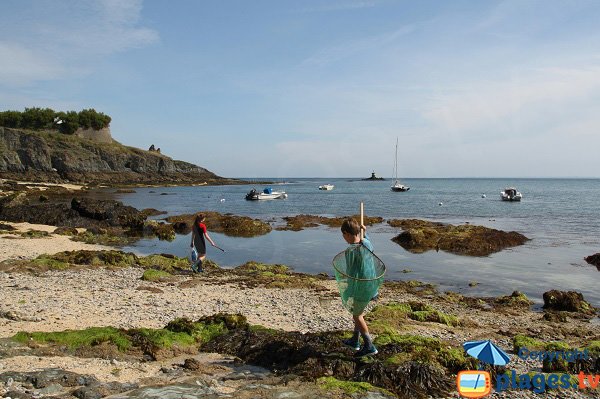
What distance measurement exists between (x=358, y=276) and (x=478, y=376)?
2.08 m

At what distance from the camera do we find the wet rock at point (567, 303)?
42.9 ft

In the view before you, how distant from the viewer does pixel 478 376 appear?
5.70 meters

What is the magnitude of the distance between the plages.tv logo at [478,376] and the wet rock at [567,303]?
8883 mm

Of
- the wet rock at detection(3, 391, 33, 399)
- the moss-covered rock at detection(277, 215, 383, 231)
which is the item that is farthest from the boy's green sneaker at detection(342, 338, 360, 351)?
the moss-covered rock at detection(277, 215, 383, 231)

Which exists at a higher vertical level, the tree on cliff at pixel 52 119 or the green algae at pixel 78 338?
the tree on cliff at pixel 52 119

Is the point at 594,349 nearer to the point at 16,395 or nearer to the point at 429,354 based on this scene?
the point at 429,354

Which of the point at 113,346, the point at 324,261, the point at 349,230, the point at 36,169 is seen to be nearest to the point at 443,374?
the point at 349,230

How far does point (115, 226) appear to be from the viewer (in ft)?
106

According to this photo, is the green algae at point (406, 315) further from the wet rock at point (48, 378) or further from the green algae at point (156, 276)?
the green algae at point (156, 276)

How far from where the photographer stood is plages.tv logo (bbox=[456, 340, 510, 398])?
17.9 ft

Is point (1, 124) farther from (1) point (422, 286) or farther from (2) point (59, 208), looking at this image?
(1) point (422, 286)

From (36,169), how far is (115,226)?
7481 cm

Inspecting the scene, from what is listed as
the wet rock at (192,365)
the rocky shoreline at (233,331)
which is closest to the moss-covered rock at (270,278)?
the rocky shoreline at (233,331)

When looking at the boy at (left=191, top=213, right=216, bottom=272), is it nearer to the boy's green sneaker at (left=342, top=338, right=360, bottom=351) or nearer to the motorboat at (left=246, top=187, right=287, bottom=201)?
the boy's green sneaker at (left=342, top=338, right=360, bottom=351)
